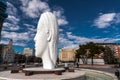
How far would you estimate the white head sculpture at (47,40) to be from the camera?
1812 centimetres

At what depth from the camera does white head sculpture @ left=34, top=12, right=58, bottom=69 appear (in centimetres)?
1812

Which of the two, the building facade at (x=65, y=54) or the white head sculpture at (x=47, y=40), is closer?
the white head sculpture at (x=47, y=40)

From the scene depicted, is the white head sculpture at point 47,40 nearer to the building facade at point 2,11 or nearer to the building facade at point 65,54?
the building facade at point 2,11

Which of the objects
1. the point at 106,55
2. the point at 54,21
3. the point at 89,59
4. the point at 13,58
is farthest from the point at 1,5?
the point at 54,21

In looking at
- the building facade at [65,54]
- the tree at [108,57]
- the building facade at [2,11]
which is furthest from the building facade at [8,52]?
the tree at [108,57]

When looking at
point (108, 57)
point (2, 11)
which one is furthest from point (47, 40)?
point (2, 11)

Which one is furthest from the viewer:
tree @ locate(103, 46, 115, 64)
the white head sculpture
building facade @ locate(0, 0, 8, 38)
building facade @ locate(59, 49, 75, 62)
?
building facade @ locate(59, 49, 75, 62)

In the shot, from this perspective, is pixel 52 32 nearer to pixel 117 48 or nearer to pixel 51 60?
pixel 51 60

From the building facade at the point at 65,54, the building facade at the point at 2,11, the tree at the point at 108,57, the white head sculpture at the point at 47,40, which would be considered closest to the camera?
the white head sculpture at the point at 47,40

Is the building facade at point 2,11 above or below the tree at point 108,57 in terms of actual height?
above

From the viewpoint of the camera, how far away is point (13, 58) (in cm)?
10938

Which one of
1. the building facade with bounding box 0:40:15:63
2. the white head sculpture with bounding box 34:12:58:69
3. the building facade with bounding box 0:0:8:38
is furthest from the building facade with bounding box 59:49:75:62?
the white head sculpture with bounding box 34:12:58:69

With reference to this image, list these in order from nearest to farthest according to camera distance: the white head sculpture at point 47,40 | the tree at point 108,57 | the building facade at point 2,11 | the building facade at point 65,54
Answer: the white head sculpture at point 47,40, the tree at point 108,57, the building facade at point 2,11, the building facade at point 65,54

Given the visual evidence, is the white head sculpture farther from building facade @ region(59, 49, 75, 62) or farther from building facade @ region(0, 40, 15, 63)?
building facade @ region(59, 49, 75, 62)
